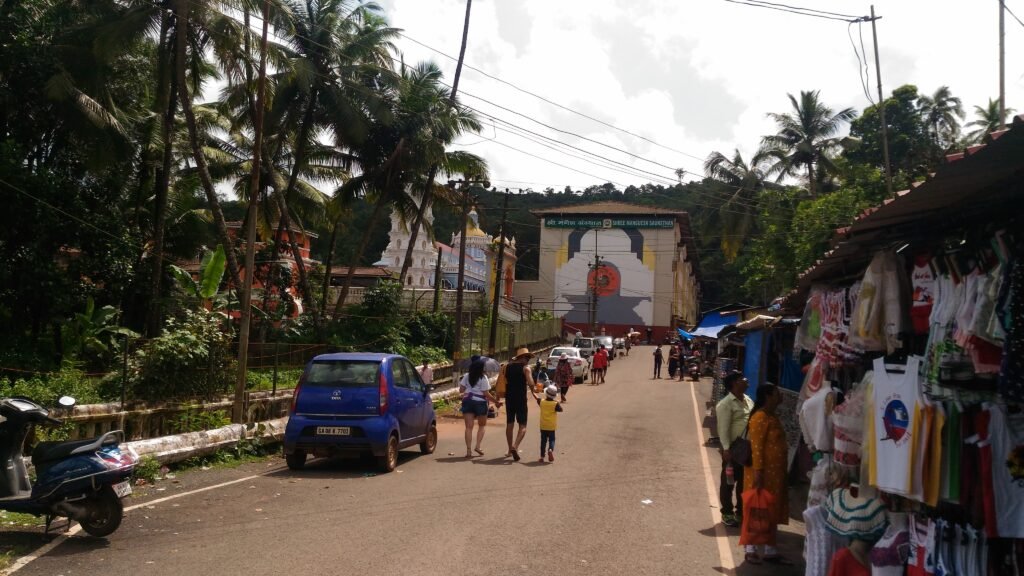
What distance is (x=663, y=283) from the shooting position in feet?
245

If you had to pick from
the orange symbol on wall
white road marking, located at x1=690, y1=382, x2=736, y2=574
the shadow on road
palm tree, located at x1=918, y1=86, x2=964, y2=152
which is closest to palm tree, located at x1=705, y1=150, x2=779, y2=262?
palm tree, located at x1=918, y1=86, x2=964, y2=152

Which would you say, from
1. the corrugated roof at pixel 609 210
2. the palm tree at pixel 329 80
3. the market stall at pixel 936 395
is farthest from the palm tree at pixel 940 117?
the corrugated roof at pixel 609 210

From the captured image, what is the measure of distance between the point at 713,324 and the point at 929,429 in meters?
17.2

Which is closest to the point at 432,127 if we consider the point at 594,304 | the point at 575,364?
the point at 575,364

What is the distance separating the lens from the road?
6.91 metres

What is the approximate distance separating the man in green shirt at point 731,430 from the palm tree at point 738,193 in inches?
1611

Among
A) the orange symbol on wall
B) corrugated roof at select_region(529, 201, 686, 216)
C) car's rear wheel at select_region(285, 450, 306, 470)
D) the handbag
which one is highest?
corrugated roof at select_region(529, 201, 686, 216)

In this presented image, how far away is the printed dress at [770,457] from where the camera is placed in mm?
7648

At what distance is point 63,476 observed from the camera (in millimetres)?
7270

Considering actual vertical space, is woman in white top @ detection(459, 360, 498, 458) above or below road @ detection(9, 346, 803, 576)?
above

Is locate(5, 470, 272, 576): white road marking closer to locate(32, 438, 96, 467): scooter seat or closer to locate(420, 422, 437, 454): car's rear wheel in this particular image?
locate(32, 438, 96, 467): scooter seat

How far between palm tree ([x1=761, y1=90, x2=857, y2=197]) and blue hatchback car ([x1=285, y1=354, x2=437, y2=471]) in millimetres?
36531

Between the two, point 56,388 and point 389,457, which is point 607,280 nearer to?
point 56,388

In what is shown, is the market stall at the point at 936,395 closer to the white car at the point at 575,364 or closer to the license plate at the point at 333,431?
the license plate at the point at 333,431
